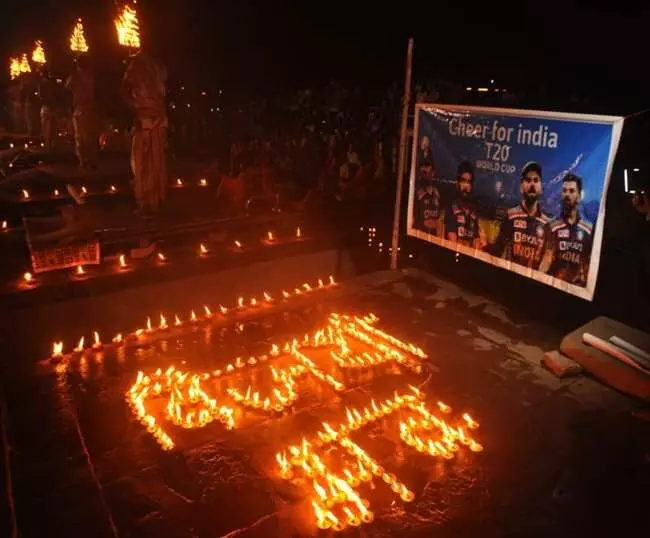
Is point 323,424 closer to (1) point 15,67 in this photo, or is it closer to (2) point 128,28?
(2) point 128,28

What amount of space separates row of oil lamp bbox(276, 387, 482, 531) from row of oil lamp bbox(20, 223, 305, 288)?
4.55m

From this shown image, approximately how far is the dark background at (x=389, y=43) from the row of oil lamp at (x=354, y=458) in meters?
7.61

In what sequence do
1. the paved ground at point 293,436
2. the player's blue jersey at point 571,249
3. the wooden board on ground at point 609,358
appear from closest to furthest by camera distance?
the paved ground at point 293,436, the wooden board on ground at point 609,358, the player's blue jersey at point 571,249

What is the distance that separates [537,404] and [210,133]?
17481mm

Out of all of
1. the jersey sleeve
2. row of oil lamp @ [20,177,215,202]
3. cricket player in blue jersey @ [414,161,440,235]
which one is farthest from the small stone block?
row of oil lamp @ [20,177,215,202]

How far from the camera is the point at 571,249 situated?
6.41m

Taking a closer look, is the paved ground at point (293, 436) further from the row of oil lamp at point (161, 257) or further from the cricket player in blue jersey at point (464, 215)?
the cricket player in blue jersey at point (464, 215)

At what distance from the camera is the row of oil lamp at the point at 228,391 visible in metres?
5.00

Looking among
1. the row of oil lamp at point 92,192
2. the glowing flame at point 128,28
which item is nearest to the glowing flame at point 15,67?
the row of oil lamp at point 92,192

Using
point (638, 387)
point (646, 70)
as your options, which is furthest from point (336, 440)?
point (646, 70)

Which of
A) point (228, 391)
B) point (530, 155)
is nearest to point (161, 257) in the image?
point (228, 391)

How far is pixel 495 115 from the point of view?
23.1 ft

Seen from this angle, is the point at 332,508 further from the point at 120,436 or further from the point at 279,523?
the point at 120,436

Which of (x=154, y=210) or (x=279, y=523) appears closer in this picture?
(x=279, y=523)
